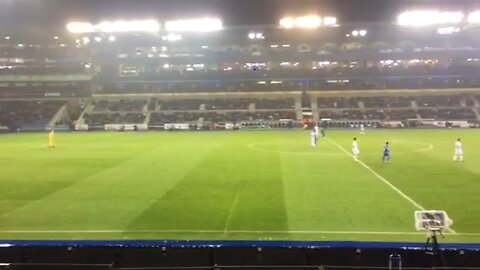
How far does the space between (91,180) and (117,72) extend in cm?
6576

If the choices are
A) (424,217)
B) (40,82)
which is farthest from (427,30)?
(424,217)

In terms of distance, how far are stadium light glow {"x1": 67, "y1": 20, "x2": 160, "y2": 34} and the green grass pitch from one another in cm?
4467

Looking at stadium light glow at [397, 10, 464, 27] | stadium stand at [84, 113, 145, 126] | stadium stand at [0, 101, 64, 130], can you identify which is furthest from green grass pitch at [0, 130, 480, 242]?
stadium stand at [0, 101, 64, 130]

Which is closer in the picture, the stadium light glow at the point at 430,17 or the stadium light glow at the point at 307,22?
the stadium light glow at the point at 430,17

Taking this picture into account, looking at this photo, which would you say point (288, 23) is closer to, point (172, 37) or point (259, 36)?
point (259, 36)

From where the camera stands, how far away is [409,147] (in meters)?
38.4

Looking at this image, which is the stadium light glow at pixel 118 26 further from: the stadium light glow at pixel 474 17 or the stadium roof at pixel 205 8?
the stadium light glow at pixel 474 17

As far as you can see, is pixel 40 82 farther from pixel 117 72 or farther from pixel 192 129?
pixel 192 129

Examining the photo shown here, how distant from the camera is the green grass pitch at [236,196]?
1460 cm

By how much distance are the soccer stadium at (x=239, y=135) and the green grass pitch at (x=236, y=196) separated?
0.43ft

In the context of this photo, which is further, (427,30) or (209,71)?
(209,71)

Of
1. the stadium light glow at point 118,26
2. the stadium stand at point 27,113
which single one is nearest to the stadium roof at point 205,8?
the stadium light glow at point 118,26

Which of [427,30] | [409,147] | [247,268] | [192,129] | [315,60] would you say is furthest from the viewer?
[315,60]

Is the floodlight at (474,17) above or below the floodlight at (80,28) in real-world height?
below
